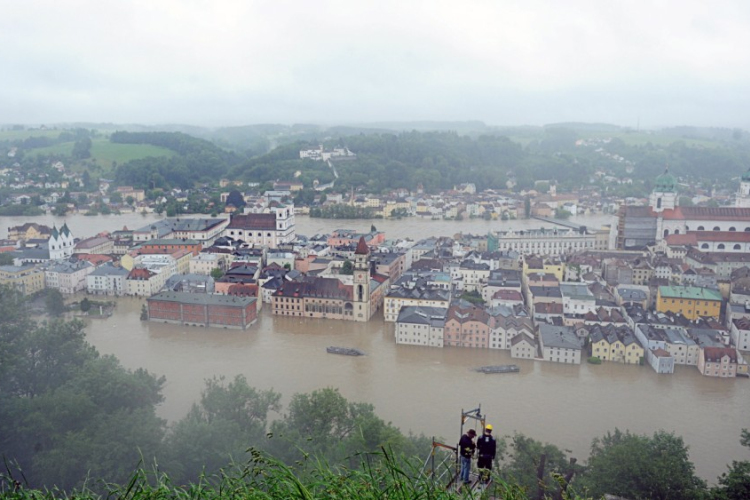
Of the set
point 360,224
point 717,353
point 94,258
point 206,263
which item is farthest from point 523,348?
point 360,224

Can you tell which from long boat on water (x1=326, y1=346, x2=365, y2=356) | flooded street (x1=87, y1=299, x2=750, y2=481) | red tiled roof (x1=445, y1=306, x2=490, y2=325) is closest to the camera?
flooded street (x1=87, y1=299, x2=750, y2=481)

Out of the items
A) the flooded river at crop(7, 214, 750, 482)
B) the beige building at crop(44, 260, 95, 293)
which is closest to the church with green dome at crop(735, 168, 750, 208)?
the flooded river at crop(7, 214, 750, 482)

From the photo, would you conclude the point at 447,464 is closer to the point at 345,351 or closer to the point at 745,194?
→ the point at 345,351

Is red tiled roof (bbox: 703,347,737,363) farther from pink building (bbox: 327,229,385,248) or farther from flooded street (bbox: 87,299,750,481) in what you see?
pink building (bbox: 327,229,385,248)

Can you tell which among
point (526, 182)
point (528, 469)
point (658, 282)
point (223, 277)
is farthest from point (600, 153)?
point (528, 469)

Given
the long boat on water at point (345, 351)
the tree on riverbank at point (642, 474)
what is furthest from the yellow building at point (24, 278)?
the tree on riverbank at point (642, 474)

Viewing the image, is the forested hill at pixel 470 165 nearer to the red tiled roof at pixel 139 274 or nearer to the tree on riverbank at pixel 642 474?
the red tiled roof at pixel 139 274
